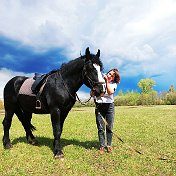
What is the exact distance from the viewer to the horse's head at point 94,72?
933cm

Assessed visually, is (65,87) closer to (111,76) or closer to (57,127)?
(57,127)

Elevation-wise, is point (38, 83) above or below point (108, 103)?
above

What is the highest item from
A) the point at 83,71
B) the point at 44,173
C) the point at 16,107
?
the point at 83,71

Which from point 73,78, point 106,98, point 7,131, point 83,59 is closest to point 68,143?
point 7,131

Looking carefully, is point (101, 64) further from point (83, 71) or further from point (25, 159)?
point (25, 159)

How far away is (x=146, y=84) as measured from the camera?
85312 millimetres

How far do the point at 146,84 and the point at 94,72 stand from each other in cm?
7753

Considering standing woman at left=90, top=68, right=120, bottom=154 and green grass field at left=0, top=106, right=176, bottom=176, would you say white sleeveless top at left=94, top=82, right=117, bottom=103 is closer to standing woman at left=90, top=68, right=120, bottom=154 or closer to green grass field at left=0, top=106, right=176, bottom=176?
standing woman at left=90, top=68, right=120, bottom=154

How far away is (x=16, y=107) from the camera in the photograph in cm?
1182

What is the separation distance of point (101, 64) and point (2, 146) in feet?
18.0

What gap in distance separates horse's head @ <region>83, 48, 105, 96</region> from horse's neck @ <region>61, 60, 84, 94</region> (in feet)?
1.32

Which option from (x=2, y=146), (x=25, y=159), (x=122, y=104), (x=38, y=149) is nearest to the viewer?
(x=25, y=159)

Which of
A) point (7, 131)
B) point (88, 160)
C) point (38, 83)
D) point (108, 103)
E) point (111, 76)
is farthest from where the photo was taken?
point (7, 131)

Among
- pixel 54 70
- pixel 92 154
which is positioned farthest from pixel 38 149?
pixel 54 70
